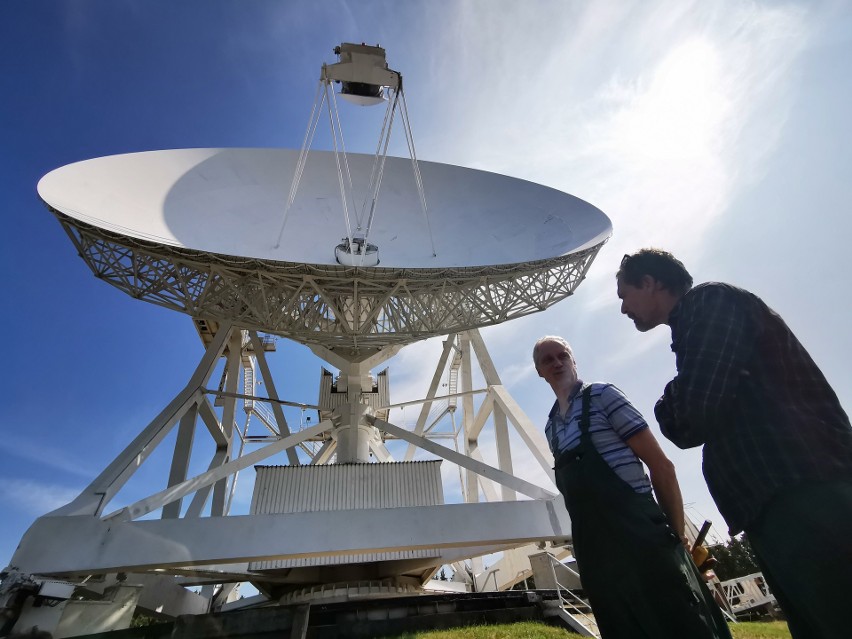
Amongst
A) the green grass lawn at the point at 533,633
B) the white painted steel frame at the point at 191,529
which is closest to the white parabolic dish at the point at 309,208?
the white painted steel frame at the point at 191,529

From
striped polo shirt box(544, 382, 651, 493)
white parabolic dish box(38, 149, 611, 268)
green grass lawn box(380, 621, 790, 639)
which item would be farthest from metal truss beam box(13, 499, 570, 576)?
striped polo shirt box(544, 382, 651, 493)

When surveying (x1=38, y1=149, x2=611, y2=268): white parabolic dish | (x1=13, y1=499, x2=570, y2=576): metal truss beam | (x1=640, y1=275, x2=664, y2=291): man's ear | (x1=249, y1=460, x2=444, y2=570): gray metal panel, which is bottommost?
(x1=640, y1=275, x2=664, y2=291): man's ear

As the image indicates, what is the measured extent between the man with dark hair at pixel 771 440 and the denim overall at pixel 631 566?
0.79ft

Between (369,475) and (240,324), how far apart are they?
488cm

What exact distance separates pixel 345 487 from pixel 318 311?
4418mm

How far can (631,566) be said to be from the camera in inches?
63.1

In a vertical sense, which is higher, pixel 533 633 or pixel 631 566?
pixel 533 633

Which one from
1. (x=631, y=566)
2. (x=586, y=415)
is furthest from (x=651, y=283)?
(x=631, y=566)

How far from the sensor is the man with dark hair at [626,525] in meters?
1.53

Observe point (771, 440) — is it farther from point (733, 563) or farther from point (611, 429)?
point (733, 563)

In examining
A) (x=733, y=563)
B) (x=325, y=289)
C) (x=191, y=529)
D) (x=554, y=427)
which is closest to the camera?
(x=554, y=427)

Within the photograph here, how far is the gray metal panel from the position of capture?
11.5 metres

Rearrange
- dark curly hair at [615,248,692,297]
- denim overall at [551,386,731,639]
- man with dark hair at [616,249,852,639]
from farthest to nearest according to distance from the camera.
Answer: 1. dark curly hair at [615,248,692,297]
2. denim overall at [551,386,731,639]
3. man with dark hair at [616,249,852,639]

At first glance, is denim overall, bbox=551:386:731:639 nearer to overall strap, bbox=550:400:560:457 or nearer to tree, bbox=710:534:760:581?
overall strap, bbox=550:400:560:457
